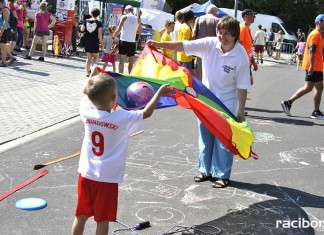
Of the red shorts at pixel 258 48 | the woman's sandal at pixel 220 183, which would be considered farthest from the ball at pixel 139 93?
the red shorts at pixel 258 48

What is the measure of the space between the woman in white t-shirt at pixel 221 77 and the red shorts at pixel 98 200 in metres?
2.07

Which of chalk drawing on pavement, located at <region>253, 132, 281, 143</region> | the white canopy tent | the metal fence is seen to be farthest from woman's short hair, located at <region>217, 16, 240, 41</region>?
the white canopy tent

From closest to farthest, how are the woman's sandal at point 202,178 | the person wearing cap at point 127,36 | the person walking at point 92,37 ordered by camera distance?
the woman's sandal at point 202,178
the person wearing cap at point 127,36
the person walking at point 92,37

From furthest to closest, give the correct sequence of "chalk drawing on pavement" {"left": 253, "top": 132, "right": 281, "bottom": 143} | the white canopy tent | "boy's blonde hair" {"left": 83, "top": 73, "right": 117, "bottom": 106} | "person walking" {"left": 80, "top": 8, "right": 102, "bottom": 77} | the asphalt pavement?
the white canopy tent
"person walking" {"left": 80, "top": 8, "right": 102, "bottom": 77}
"chalk drawing on pavement" {"left": 253, "top": 132, "right": 281, "bottom": 143}
the asphalt pavement
"boy's blonde hair" {"left": 83, "top": 73, "right": 117, "bottom": 106}

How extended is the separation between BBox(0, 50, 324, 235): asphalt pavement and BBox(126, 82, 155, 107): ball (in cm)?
99

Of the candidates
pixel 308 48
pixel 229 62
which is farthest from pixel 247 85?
pixel 308 48

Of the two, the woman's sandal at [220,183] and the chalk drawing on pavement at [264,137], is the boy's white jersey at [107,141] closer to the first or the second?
the woman's sandal at [220,183]

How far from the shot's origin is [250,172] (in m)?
6.29

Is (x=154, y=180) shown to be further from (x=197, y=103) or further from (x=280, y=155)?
(x=280, y=155)

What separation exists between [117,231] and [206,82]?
6.53 ft

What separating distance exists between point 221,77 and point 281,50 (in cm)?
2881

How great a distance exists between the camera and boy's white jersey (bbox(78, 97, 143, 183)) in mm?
3695

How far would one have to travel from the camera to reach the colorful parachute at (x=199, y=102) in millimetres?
4931

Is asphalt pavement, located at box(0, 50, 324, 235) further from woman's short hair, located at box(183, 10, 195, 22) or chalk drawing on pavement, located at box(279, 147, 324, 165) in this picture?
woman's short hair, located at box(183, 10, 195, 22)
